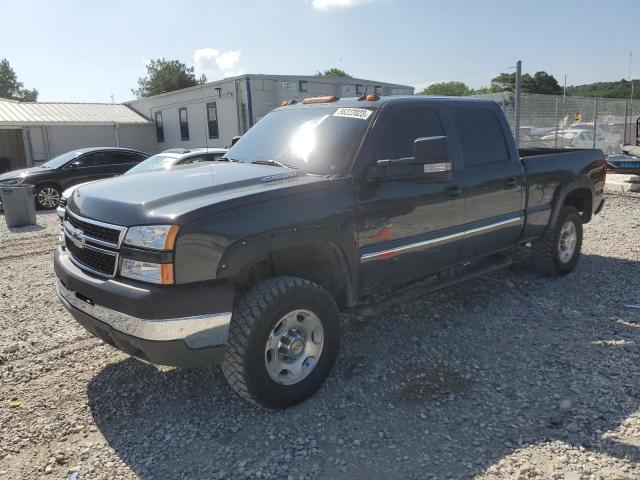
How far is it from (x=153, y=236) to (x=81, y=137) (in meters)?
27.9

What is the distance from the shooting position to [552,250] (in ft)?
19.1

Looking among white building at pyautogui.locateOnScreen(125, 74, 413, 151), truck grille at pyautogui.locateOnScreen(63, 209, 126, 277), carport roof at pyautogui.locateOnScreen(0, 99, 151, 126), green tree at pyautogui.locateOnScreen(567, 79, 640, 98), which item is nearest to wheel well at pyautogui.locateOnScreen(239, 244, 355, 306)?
truck grille at pyautogui.locateOnScreen(63, 209, 126, 277)

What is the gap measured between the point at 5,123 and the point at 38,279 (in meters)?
21.1

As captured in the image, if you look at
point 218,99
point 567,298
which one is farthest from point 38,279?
point 218,99

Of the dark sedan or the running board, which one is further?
the dark sedan

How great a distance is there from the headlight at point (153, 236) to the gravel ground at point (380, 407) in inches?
47.6

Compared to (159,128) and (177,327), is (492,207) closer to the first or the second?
(177,327)

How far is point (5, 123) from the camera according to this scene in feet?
77.8

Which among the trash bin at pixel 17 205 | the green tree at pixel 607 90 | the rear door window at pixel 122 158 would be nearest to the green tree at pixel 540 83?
the green tree at pixel 607 90

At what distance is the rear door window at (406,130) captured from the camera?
4.00 metres

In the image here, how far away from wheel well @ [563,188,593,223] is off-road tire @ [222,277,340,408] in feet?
13.7

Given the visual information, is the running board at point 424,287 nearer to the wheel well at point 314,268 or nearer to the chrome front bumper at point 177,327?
the wheel well at point 314,268

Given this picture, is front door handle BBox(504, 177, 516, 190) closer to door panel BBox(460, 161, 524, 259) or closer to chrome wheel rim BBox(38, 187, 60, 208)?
door panel BBox(460, 161, 524, 259)

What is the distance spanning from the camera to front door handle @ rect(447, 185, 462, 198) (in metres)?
4.34
